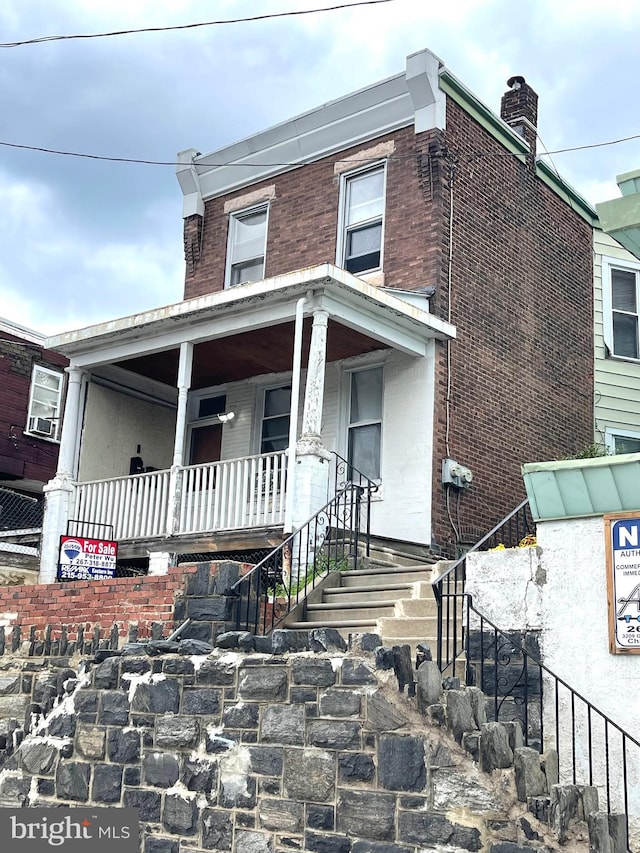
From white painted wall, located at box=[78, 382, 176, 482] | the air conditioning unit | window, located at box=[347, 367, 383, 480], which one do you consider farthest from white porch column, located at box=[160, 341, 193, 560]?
the air conditioning unit

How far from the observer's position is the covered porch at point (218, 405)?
12430 mm

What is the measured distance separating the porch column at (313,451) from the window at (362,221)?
3.16m

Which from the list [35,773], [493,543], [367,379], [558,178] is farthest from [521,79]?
[35,773]

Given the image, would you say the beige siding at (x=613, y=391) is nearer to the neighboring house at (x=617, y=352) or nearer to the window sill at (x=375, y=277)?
the neighboring house at (x=617, y=352)

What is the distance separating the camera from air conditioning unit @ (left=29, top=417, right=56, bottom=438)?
20.2m

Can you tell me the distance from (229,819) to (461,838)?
75.6 inches

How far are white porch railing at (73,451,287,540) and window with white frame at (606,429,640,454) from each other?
19.8 feet

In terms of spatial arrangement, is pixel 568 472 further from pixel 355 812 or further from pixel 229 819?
pixel 229 819

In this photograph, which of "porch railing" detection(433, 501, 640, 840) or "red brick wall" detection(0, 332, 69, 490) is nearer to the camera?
"porch railing" detection(433, 501, 640, 840)

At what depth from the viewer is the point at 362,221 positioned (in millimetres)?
15523

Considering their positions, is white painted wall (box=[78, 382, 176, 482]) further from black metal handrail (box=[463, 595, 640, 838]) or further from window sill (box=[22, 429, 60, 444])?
black metal handrail (box=[463, 595, 640, 838])

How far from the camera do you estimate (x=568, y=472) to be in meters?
8.30
